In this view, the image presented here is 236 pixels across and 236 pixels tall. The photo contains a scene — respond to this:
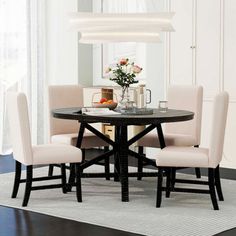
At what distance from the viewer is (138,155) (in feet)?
18.6

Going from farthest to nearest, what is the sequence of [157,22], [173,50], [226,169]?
[173,50] < [226,169] < [157,22]

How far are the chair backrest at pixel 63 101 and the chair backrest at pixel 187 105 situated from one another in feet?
3.16

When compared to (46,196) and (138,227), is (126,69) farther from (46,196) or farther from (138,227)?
(138,227)

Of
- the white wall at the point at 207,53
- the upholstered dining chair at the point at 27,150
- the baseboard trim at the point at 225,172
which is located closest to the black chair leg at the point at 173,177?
the upholstered dining chair at the point at 27,150

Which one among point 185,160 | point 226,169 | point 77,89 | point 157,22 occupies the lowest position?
point 226,169

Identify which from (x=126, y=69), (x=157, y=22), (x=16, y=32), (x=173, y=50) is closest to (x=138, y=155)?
(x=126, y=69)

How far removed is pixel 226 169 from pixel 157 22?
90.2 inches

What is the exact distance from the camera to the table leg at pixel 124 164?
16.8 ft

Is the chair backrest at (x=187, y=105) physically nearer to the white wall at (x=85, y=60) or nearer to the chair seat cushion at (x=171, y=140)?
the chair seat cushion at (x=171, y=140)

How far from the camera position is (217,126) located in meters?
4.74

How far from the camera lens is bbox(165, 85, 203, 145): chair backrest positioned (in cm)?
597

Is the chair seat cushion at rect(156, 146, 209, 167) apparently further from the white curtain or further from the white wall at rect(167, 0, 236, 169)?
the white curtain

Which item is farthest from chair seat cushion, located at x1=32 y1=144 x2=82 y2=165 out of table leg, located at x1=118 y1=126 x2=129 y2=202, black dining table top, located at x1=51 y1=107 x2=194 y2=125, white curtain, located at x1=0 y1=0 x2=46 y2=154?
white curtain, located at x1=0 y1=0 x2=46 y2=154

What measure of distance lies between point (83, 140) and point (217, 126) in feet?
5.11
